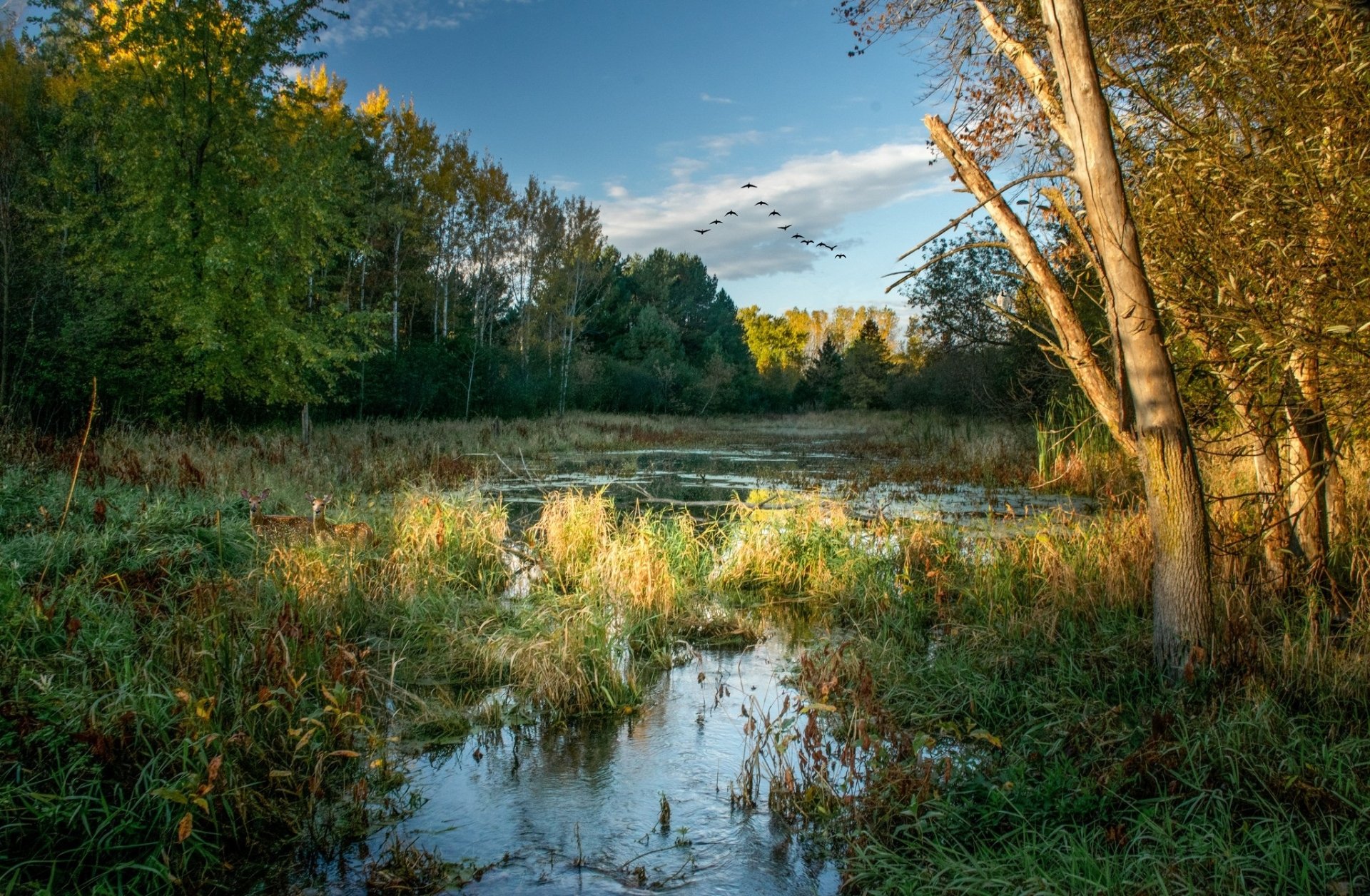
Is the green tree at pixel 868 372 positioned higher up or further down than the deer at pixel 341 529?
higher up

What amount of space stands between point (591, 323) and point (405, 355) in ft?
57.7

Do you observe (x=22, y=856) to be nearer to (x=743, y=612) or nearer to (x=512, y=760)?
(x=512, y=760)

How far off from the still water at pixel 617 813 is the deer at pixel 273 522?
3.55m

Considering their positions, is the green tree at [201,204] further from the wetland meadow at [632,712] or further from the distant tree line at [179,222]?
the wetland meadow at [632,712]

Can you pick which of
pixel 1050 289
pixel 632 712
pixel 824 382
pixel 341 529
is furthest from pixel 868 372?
pixel 632 712

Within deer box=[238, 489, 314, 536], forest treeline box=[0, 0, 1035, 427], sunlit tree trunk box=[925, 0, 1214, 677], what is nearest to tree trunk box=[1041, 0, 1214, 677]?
sunlit tree trunk box=[925, 0, 1214, 677]

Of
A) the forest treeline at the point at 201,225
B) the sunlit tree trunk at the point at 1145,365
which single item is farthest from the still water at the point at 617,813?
the forest treeline at the point at 201,225

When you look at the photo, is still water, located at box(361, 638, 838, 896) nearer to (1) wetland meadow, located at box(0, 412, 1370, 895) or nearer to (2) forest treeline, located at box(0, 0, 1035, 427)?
(1) wetland meadow, located at box(0, 412, 1370, 895)

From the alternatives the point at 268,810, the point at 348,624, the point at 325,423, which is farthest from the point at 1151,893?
the point at 325,423

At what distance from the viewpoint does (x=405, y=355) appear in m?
25.6

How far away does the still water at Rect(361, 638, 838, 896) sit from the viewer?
3191 mm

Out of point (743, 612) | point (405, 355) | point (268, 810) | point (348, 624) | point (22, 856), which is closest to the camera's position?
point (22, 856)

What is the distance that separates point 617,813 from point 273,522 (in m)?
4.94

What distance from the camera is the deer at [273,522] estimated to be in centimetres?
695
